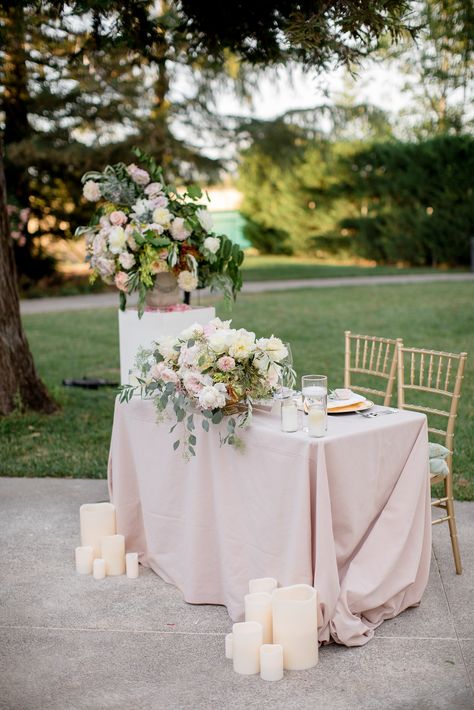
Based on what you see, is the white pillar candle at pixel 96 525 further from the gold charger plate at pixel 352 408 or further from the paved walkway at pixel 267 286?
the paved walkway at pixel 267 286

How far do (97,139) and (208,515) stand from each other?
14.9 m

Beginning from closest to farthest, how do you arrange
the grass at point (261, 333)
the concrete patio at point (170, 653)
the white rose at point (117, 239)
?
the concrete patio at point (170, 653)
the white rose at point (117, 239)
the grass at point (261, 333)

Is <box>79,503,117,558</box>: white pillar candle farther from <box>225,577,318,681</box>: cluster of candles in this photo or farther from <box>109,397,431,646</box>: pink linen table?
<box>225,577,318,681</box>: cluster of candles

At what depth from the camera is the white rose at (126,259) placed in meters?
4.54

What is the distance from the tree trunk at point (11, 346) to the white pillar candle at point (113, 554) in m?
3.19

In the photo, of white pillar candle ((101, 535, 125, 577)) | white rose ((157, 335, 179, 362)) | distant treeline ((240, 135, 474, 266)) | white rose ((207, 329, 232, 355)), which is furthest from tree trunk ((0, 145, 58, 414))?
distant treeline ((240, 135, 474, 266))

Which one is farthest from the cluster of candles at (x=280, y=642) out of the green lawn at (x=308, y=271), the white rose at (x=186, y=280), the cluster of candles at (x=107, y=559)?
the green lawn at (x=308, y=271)

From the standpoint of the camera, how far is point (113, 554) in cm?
412

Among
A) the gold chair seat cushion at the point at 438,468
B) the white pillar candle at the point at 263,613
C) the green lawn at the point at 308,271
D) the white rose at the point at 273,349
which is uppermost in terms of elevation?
the white rose at the point at 273,349

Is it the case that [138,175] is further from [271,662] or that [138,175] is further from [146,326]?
[271,662]

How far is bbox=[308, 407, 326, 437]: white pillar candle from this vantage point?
3406mm

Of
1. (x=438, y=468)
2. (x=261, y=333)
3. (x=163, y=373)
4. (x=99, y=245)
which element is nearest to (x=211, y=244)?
(x=99, y=245)

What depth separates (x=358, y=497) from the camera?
3.49 meters

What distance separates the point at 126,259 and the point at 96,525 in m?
1.38
